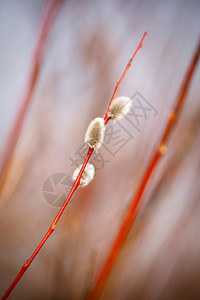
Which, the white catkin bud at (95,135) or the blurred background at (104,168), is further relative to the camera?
the blurred background at (104,168)

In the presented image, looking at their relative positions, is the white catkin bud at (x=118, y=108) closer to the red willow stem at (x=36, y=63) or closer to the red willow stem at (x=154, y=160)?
the red willow stem at (x=154, y=160)

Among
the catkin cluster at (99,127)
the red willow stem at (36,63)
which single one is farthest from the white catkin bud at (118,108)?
the red willow stem at (36,63)

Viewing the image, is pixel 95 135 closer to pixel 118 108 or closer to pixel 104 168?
pixel 118 108

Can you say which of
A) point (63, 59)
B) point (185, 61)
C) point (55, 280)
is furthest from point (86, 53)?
point (55, 280)

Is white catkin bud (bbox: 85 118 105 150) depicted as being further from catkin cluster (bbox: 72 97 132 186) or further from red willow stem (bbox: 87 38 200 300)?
red willow stem (bbox: 87 38 200 300)

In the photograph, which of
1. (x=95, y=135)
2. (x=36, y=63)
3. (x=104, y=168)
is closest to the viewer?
(x=95, y=135)

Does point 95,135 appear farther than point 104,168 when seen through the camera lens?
No

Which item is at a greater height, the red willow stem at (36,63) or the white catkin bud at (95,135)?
the red willow stem at (36,63)

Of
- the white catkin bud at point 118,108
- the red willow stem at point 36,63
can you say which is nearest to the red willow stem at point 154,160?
the white catkin bud at point 118,108

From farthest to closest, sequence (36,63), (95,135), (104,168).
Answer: (104,168) → (36,63) → (95,135)

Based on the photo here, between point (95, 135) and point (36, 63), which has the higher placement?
point (36, 63)

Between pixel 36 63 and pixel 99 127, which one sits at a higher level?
pixel 36 63

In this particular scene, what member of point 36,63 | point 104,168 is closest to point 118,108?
point 36,63
